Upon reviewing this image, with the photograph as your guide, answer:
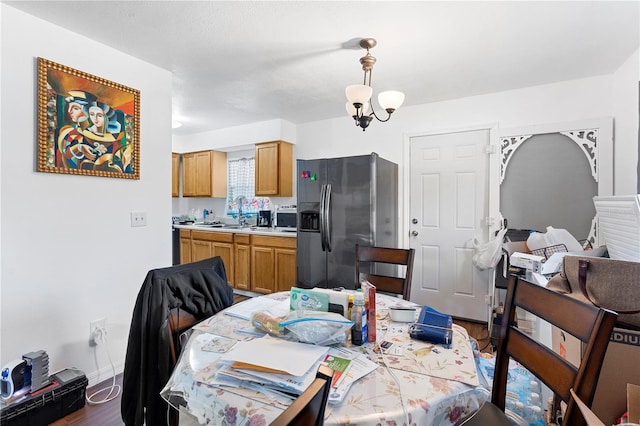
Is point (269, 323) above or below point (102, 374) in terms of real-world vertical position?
above

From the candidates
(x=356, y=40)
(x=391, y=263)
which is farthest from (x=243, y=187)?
(x=391, y=263)

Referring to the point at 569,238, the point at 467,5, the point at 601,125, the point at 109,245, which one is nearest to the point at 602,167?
the point at 601,125

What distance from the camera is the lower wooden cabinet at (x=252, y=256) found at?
12.2ft

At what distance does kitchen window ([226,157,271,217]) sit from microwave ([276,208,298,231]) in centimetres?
52

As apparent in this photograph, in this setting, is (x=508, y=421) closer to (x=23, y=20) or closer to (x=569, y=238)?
(x=569, y=238)

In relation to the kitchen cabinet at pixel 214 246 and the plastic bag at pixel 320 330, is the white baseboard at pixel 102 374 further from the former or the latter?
the plastic bag at pixel 320 330

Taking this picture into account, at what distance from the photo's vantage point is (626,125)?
7.91ft

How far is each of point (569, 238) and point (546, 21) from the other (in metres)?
1.37

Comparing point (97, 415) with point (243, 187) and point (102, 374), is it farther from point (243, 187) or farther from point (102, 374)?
point (243, 187)

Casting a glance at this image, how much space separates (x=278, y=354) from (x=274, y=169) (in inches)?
133

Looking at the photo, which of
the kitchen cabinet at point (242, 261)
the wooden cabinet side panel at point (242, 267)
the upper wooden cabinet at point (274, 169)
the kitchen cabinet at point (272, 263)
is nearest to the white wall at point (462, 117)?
the upper wooden cabinet at point (274, 169)

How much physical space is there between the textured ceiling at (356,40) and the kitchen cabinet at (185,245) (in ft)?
7.19

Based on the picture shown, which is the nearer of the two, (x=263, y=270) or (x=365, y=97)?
(x=365, y=97)

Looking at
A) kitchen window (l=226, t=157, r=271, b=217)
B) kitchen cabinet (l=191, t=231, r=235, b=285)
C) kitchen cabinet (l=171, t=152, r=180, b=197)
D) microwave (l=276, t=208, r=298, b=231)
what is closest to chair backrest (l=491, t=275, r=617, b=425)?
microwave (l=276, t=208, r=298, b=231)
